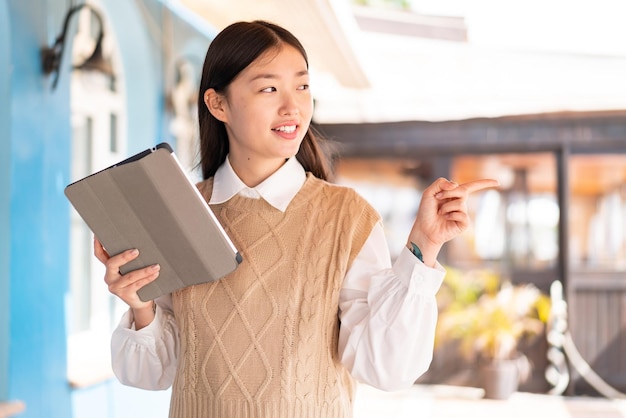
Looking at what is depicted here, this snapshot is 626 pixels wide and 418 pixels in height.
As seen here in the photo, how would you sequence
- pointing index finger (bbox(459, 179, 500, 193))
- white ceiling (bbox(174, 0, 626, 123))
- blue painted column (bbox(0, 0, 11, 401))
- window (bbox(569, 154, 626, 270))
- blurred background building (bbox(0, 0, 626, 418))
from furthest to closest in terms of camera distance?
window (bbox(569, 154, 626, 270)), white ceiling (bbox(174, 0, 626, 123)), blurred background building (bbox(0, 0, 626, 418)), blue painted column (bbox(0, 0, 11, 401)), pointing index finger (bbox(459, 179, 500, 193))

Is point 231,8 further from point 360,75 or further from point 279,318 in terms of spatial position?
point 279,318

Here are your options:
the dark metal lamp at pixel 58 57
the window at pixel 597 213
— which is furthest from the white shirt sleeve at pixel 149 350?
Answer: the window at pixel 597 213

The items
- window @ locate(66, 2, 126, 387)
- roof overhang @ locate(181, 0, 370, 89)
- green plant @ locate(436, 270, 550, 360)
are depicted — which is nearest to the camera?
window @ locate(66, 2, 126, 387)

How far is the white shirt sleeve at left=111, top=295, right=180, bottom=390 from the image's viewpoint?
1.64 metres

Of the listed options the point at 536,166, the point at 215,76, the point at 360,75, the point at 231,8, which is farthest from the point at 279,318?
the point at 536,166

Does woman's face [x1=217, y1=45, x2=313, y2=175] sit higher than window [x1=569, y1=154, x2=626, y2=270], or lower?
lower

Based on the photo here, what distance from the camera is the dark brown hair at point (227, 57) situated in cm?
155

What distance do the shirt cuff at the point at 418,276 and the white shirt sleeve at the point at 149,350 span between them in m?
0.53

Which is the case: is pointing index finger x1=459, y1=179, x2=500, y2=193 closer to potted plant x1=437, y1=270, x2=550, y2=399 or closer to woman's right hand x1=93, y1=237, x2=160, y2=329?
woman's right hand x1=93, y1=237, x2=160, y2=329

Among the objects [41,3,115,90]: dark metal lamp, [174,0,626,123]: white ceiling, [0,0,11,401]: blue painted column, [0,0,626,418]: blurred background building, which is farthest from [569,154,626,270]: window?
[0,0,11,401]: blue painted column

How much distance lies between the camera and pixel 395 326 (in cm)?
143

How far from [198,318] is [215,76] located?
1.52 ft

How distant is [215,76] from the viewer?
1607mm

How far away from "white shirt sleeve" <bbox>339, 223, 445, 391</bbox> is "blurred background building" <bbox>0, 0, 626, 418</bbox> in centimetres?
226
